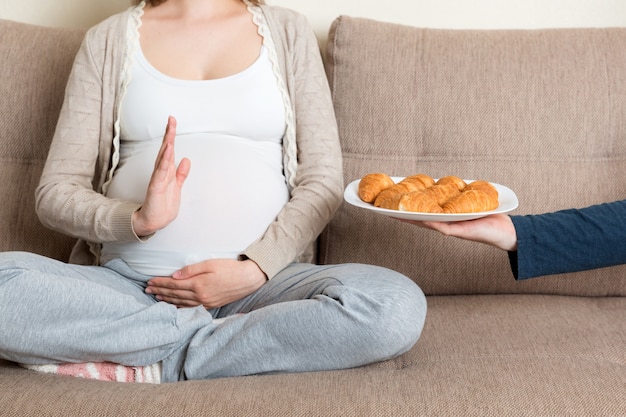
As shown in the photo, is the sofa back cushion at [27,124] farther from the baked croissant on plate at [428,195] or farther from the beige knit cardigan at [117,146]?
the baked croissant on plate at [428,195]

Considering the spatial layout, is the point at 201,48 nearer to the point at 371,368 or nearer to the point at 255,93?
the point at 255,93

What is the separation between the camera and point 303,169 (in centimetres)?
163

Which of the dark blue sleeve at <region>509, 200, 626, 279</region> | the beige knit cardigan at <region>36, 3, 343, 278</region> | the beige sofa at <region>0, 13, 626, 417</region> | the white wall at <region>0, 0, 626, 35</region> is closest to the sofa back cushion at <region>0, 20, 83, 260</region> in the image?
the beige sofa at <region>0, 13, 626, 417</region>

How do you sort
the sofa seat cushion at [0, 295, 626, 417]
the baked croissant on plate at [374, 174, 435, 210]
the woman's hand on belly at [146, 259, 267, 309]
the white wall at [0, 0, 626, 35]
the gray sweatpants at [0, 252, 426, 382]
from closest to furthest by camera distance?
the sofa seat cushion at [0, 295, 626, 417] → the gray sweatpants at [0, 252, 426, 382] → the baked croissant on plate at [374, 174, 435, 210] → the woman's hand on belly at [146, 259, 267, 309] → the white wall at [0, 0, 626, 35]

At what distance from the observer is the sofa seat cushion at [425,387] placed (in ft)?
3.56

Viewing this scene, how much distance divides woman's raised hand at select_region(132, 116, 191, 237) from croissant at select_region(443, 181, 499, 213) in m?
0.49

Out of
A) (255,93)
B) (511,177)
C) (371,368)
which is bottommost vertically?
A: (371,368)

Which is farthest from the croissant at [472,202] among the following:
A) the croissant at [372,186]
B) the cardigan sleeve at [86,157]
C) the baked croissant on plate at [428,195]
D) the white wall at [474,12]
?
the white wall at [474,12]

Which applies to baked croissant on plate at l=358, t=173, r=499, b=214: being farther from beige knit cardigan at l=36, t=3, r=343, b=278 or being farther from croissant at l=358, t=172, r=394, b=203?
beige knit cardigan at l=36, t=3, r=343, b=278

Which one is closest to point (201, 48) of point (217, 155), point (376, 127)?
point (217, 155)

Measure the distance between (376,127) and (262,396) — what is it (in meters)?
0.80

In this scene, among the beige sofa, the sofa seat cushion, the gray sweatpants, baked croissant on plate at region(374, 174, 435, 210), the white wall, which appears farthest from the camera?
the white wall

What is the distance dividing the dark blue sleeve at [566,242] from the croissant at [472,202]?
86 millimetres

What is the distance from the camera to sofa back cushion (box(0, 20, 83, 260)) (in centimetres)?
172
